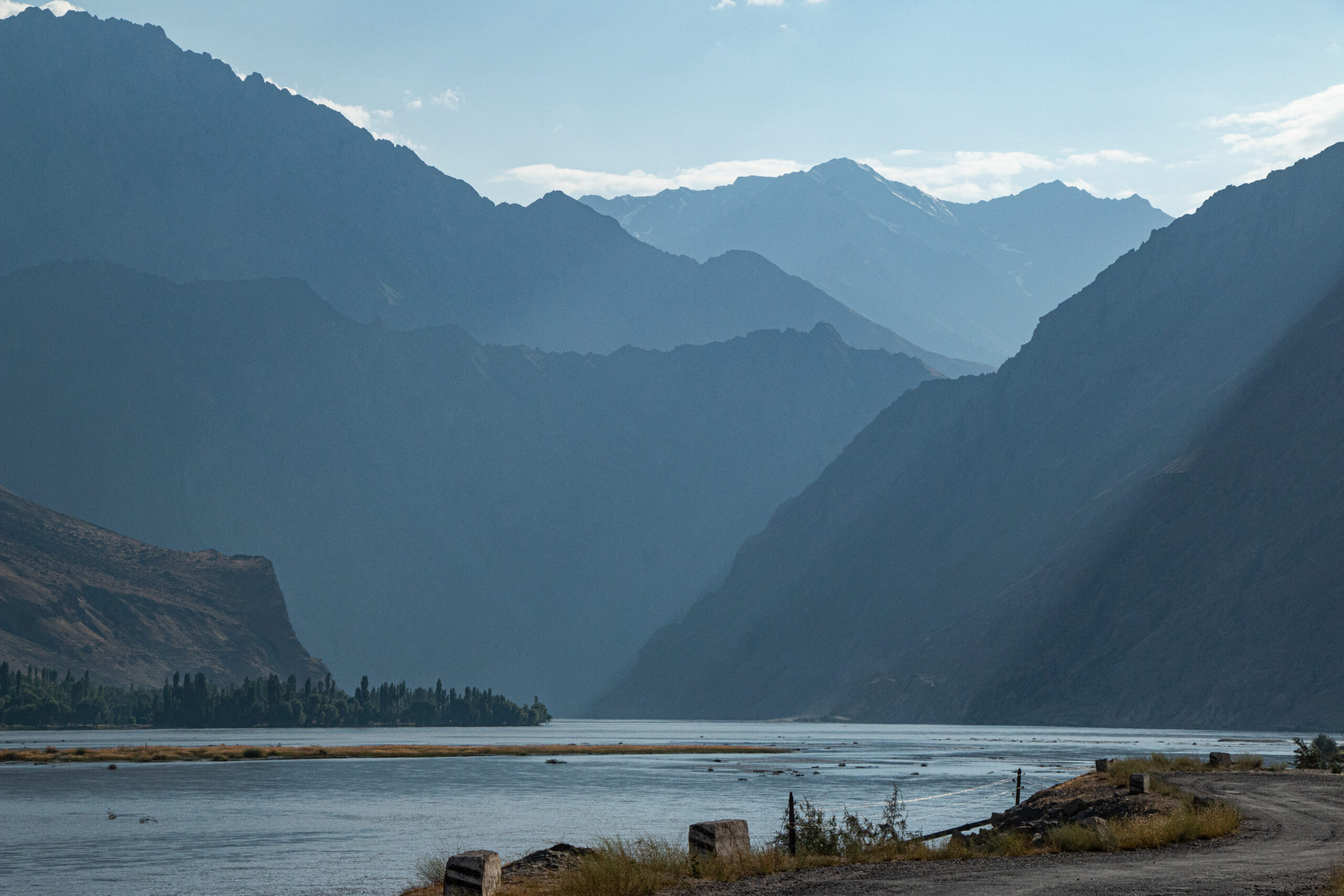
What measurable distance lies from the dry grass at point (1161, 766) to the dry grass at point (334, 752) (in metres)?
107

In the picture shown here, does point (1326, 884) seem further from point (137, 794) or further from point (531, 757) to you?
point (531, 757)

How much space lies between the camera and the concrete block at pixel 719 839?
Answer: 32.0 metres

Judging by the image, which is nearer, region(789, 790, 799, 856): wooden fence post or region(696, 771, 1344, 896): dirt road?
region(696, 771, 1344, 896): dirt road

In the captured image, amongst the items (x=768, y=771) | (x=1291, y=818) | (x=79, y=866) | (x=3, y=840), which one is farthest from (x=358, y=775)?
(x=1291, y=818)

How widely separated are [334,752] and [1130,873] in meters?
161

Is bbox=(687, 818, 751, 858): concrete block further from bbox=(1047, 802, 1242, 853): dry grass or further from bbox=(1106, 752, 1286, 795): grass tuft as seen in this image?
bbox=(1106, 752, 1286, 795): grass tuft

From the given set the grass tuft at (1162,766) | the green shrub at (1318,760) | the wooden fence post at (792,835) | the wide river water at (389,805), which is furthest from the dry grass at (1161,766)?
the wooden fence post at (792,835)

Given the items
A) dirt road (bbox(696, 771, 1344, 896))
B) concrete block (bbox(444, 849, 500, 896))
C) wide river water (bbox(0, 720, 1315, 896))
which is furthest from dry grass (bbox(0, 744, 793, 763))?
concrete block (bbox(444, 849, 500, 896))

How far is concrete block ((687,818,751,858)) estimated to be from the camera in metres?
32.0

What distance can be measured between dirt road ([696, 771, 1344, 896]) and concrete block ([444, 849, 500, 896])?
14.4 feet

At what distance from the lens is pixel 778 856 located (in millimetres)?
33562

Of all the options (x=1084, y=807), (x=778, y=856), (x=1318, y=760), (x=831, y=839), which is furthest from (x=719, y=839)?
(x=1318, y=760)

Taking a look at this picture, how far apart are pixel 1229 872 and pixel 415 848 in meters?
45.8

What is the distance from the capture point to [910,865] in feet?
113
